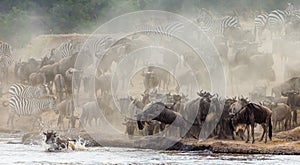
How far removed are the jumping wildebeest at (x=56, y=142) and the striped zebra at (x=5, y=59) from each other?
19.8 metres

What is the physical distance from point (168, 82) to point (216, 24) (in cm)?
1262

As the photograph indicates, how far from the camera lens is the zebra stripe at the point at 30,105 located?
39.2 m

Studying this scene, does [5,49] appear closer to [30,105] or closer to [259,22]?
[30,105]

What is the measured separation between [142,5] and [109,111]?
2782 centimetres

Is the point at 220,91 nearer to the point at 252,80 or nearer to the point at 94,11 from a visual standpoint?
the point at 252,80

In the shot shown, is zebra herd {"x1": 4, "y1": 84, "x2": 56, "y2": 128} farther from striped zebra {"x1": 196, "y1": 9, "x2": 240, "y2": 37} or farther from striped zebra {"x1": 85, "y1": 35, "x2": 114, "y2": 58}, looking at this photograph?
striped zebra {"x1": 196, "y1": 9, "x2": 240, "y2": 37}

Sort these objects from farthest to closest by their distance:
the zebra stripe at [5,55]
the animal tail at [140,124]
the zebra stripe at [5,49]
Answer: the zebra stripe at [5,49] < the zebra stripe at [5,55] < the animal tail at [140,124]

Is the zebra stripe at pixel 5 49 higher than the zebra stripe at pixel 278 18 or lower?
lower

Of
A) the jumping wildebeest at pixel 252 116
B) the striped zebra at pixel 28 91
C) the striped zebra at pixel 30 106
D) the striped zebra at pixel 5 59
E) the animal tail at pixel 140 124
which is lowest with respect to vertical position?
the animal tail at pixel 140 124

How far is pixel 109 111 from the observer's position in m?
36.0

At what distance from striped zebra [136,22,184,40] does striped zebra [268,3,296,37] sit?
5174 millimetres

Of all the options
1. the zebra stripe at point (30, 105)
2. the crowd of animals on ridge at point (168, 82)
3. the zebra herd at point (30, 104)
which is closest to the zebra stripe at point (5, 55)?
the crowd of animals on ridge at point (168, 82)

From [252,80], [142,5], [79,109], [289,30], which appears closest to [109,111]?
[79,109]

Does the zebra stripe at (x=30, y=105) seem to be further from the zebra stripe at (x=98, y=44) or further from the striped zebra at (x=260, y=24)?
Answer: the striped zebra at (x=260, y=24)
